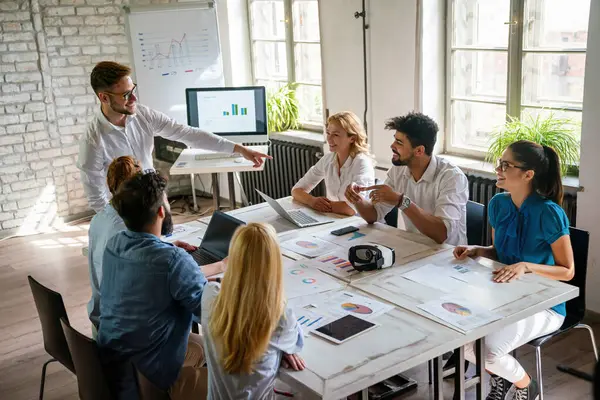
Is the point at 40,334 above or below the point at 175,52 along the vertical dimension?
below

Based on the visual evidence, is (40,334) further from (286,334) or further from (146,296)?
(286,334)

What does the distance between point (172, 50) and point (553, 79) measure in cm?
327

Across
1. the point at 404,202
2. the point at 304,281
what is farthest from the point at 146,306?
the point at 404,202

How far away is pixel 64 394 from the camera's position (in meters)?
3.63

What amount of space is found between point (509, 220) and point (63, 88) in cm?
476

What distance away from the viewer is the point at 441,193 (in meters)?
3.41

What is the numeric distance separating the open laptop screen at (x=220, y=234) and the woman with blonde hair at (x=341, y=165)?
75cm

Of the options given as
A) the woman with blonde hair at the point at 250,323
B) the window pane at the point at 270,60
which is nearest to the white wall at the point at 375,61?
the window pane at the point at 270,60

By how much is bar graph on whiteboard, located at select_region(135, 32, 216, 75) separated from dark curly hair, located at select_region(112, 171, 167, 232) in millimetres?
3852

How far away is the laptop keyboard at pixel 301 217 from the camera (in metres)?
3.63

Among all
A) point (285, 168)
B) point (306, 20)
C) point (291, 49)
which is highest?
point (306, 20)

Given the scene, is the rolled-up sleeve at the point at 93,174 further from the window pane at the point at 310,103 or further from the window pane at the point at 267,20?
the window pane at the point at 267,20

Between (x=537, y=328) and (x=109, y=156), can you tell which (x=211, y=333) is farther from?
(x=109, y=156)

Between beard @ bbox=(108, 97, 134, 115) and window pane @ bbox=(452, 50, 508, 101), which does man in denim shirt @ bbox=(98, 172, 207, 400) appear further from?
window pane @ bbox=(452, 50, 508, 101)
